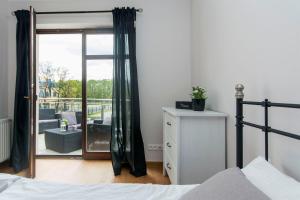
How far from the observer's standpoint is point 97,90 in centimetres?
336

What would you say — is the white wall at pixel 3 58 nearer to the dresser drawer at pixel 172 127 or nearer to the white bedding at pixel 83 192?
the white bedding at pixel 83 192

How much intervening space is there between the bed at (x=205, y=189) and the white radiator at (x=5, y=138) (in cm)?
224

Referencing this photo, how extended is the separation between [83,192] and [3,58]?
311 cm

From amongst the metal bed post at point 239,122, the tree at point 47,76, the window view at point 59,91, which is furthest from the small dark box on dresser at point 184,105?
the tree at point 47,76

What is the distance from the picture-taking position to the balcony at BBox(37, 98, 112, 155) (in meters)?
3.40

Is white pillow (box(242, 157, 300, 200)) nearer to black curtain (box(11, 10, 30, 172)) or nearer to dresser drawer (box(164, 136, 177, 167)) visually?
dresser drawer (box(164, 136, 177, 167))

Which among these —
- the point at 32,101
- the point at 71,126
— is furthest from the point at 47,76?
the point at 32,101

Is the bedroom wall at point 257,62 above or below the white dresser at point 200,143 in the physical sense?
above

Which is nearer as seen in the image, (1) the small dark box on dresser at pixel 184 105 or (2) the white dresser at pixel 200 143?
(2) the white dresser at pixel 200 143

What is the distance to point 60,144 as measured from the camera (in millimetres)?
3547

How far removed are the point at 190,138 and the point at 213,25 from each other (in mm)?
1205

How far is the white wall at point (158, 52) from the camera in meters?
3.10

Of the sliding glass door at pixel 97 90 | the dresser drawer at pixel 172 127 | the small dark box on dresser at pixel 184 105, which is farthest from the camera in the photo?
the sliding glass door at pixel 97 90

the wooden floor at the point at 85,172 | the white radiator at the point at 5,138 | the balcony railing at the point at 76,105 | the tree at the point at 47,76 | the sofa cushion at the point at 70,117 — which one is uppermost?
the tree at the point at 47,76
